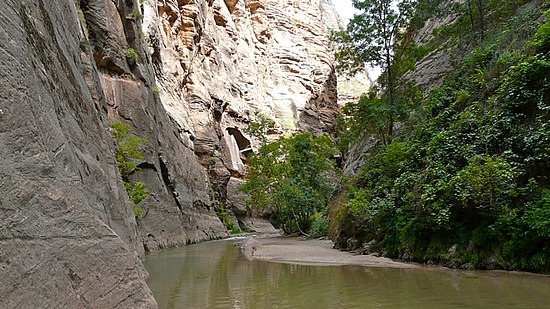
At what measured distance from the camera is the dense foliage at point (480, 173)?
29.8 ft

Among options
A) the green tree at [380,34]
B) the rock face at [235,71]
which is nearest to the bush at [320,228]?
the green tree at [380,34]

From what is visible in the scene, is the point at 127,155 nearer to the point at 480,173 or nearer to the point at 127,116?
the point at 127,116

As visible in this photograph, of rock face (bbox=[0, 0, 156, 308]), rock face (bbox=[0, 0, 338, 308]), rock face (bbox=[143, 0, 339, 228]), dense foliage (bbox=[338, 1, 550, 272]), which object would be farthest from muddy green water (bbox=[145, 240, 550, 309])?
rock face (bbox=[143, 0, 339, 228])

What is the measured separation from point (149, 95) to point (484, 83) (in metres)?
21.2

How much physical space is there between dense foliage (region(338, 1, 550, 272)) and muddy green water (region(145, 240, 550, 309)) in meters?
1.01

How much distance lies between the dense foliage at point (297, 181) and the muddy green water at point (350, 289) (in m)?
19.9

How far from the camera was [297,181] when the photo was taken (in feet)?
109

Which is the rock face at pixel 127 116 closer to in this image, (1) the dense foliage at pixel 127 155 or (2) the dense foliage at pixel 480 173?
(1) the dense foliage at pixel 127 155

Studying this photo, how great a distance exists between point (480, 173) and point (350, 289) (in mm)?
4460

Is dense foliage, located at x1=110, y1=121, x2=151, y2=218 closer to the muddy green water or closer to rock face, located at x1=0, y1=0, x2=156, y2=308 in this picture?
the muddy green water

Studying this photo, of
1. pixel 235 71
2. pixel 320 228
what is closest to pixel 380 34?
pixel 320 228

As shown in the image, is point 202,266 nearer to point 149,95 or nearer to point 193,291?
point 193,291

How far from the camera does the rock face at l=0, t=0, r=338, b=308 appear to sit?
3.87 meters

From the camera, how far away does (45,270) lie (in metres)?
3.67
